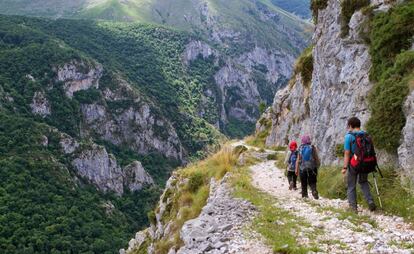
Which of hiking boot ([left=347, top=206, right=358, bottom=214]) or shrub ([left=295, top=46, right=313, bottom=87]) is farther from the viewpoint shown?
shrub ([left=295, top=46, right=313, bottom=87])

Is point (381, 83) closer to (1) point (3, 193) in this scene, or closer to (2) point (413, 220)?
(2) point (413, 220)

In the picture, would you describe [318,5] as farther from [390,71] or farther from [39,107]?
[39,107]

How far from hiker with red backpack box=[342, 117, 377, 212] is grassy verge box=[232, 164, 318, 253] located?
5.35ft

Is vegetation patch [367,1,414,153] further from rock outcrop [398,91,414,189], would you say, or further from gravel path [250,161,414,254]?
gravel path [250,161,414,254]

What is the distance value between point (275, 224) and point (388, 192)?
121 inches

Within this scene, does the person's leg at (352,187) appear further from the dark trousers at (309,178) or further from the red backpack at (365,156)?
the dark trousers at (309,178)

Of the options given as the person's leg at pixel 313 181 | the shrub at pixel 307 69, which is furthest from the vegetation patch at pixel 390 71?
the shrub at pixel 307 69

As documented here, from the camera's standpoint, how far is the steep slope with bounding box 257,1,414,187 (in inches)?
489

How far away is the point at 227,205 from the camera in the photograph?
12859mm

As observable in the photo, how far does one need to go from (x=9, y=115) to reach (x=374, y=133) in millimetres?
182039

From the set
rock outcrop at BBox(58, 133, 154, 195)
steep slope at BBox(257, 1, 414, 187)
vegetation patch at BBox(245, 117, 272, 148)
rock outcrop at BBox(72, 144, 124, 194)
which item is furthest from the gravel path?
rock outcrop at BBox(58, 133, 154, 195)

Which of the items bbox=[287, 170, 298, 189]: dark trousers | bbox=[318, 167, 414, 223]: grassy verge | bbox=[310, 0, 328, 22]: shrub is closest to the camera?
bbox=[318, 167, 414, 223]: grassy verge

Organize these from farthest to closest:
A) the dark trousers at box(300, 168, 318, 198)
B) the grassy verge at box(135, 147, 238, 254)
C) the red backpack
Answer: the grassy verge at box(135, 147, 238, 254) < the dark trousers at box(300, 168, 318, 198) < the red backpack

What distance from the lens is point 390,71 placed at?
13.7 meters
